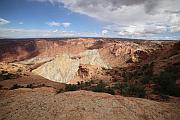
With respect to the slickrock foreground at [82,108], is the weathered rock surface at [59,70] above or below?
below

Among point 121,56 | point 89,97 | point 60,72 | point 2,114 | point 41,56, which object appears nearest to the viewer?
point 2,114

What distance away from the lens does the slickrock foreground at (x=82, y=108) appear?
6.19 metres

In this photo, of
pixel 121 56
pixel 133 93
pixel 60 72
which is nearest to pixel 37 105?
pixel 133 93

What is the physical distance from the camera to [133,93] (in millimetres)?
10930

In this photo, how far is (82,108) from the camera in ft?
21.7

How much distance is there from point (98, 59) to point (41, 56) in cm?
1725

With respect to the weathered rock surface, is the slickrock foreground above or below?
above

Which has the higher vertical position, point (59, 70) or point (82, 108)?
point (82, 108)

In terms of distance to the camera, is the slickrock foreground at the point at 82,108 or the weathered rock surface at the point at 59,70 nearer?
the slickrock foreground at the point at 82,108

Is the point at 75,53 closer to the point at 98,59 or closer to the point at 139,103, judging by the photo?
the point at 98,59

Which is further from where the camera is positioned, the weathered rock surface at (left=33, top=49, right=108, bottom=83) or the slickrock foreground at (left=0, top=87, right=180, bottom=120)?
the weathered rock surface at (left=33, top=49, right=108, bottom=83)

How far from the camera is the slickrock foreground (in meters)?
6.19

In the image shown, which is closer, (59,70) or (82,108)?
(82,108)

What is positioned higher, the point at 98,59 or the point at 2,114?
the point at 2,114
